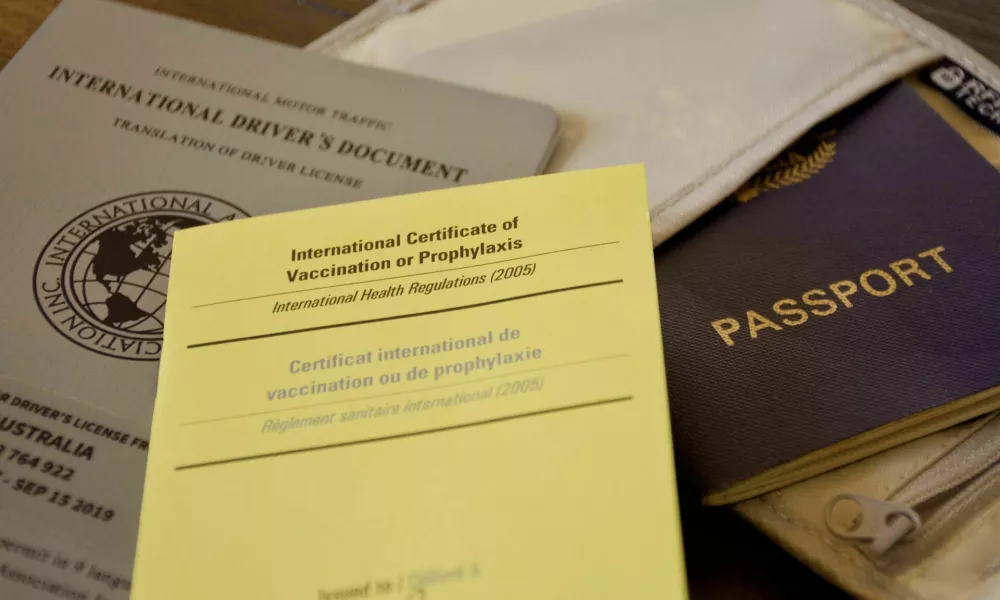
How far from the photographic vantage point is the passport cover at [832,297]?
0.40 metres

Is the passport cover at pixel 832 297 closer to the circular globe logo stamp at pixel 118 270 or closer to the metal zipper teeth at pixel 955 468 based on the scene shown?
the metal zipper teeth at pixel 955 468

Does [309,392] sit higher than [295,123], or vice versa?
[295,123]

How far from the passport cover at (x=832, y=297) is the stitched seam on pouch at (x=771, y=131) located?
0.02 m

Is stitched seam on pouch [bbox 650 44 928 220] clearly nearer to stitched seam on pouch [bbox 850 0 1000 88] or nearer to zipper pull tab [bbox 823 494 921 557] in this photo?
stitched seam on pouch [bbox 850 0 1000 88]

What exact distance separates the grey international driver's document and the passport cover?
0.14 metres

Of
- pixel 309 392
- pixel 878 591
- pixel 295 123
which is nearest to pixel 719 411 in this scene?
pixel 878 591

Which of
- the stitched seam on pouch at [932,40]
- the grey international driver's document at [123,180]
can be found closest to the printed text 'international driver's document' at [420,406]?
the grey international driver's document at [123,180]

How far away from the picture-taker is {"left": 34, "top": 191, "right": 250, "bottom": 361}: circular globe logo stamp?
1.43 feet

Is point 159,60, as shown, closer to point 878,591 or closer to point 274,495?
point 274,495

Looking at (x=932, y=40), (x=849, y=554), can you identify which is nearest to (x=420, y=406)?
(x=849, y=554)

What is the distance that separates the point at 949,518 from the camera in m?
0.39

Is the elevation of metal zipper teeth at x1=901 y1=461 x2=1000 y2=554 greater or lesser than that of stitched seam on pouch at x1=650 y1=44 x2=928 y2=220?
lesser

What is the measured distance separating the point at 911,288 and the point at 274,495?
35cm

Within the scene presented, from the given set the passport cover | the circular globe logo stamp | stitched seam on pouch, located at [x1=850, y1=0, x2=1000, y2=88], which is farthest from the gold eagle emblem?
the circular globe logo stamp
